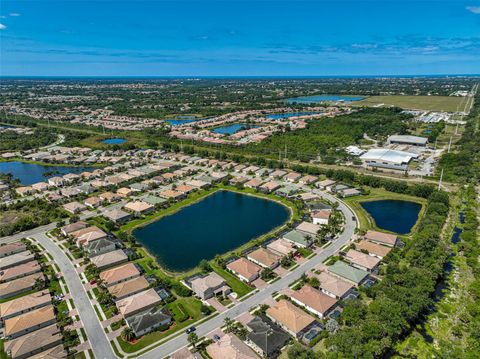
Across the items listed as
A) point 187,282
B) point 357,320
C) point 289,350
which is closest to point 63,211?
point 187,282

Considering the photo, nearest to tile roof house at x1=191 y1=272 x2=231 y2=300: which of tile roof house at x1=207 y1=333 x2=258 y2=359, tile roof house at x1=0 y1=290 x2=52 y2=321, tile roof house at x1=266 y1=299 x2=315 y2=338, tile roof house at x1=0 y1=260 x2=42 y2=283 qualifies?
tile roof house at x1=266 y1=299 x2=315 y2=338

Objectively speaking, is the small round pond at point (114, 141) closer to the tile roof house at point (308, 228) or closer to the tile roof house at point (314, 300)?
the tile roof house at point (308, 228)

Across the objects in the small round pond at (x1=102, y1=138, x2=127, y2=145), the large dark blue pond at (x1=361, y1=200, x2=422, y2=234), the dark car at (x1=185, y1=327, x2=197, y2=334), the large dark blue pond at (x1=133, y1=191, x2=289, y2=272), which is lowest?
the large dark blue pond at (x1=133, y1=191, x2=289, y2=272)

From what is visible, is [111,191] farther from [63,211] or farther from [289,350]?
[289,350]

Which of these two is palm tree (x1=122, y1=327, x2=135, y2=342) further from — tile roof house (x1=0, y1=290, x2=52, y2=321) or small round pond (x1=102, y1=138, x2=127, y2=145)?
small round pond (x1=102, y1=138, x2=127, y2=145)

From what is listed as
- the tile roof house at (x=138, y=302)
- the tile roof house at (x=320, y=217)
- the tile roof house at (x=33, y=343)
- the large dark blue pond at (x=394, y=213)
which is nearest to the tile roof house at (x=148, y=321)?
the tile roof house at (x=138, y=302)
